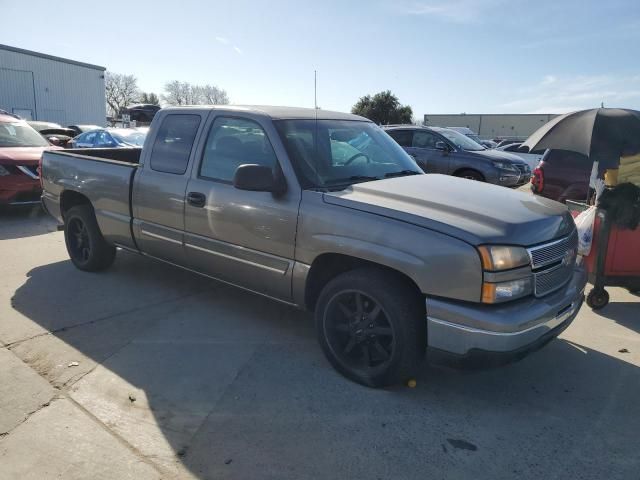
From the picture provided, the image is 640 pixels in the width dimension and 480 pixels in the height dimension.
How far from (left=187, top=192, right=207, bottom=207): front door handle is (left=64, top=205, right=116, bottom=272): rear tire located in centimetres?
180

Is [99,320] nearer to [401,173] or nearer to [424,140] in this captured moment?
[401,173]

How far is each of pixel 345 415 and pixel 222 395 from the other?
833 millimetres

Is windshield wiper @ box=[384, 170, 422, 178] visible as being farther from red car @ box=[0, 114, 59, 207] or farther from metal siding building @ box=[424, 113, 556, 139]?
metal siding building @ box=[424, 113, 556, 139]

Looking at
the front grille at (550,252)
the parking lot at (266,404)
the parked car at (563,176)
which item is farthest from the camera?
the parked car at (563,176)

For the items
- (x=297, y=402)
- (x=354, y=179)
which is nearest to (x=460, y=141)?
(x=354, y=179)

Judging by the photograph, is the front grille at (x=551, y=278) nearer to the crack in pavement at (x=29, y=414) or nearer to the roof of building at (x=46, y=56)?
the crack in pavement at (x=29, y=414)

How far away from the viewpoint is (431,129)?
460 inches

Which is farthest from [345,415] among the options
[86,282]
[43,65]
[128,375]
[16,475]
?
[43,65]

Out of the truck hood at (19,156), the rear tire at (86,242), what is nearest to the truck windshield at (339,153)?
the rear tire at (86,242)

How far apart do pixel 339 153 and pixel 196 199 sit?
1.28 metres

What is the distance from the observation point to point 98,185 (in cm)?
512

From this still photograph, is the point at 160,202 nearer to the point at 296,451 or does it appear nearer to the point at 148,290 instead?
the point at 148,290

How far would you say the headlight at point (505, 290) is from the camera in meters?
2.78

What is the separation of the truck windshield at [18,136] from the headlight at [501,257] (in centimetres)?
971
